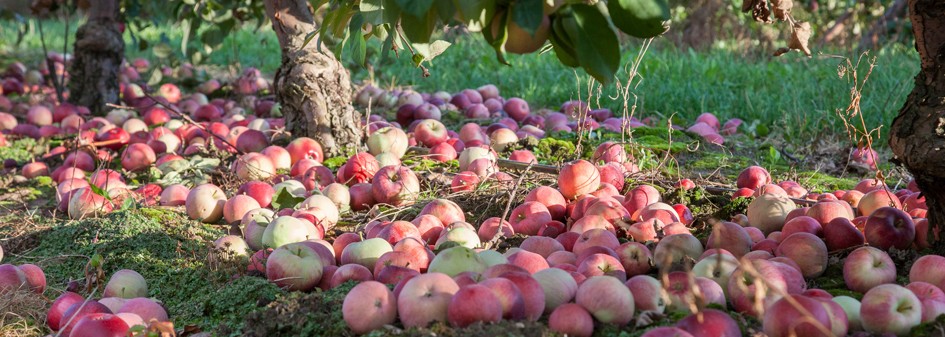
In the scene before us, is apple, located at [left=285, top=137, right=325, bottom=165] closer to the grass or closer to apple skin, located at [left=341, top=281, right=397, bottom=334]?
the grass

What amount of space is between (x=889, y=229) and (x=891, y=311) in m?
0.69

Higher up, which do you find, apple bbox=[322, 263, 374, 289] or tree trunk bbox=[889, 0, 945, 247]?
tree trunk bbox=[889, 0, 945, 247]

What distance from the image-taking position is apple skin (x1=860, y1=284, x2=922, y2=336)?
194 centimetres

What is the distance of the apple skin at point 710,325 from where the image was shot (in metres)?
1.79

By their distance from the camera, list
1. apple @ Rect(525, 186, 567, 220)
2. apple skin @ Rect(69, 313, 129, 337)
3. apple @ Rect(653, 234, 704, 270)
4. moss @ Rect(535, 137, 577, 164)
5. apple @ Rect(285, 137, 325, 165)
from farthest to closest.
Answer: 1. apple @ Rect(285, 137, 325, 165)
2. moss @ Rect(535, 137, 577, 164)
3. apple @ Rect(525, 186, 567, 220)
4. apple @ Rect(653, 234, 704, 270)
5. apple skin @ Rect(69, 313, 129, 337)

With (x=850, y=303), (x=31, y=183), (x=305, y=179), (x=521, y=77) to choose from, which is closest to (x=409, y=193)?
(x=305, y=179)

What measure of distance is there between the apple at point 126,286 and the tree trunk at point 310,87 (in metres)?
1.88

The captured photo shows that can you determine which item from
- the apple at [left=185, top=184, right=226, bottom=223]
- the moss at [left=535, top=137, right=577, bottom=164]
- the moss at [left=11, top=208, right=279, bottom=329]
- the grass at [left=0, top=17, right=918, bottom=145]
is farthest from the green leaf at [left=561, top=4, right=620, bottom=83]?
the grass at [left=0, top=17, right=918, bottom=145]

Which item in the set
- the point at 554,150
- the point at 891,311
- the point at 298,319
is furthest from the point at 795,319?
the point at 554,150

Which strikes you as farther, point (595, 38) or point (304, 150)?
point (304, 150)

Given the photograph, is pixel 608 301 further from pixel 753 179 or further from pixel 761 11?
pixel 753 179

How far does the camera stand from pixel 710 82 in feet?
22.0

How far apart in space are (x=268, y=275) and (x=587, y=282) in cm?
103

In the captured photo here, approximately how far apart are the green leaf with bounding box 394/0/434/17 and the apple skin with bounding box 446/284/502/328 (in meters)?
0.66
